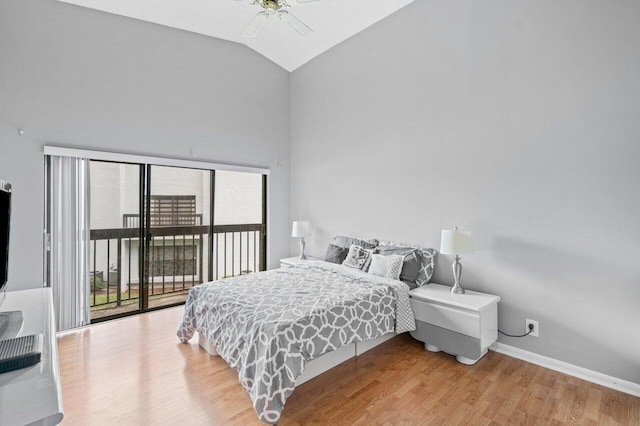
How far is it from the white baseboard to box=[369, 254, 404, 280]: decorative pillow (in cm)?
112

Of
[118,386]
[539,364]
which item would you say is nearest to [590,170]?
[539,364]

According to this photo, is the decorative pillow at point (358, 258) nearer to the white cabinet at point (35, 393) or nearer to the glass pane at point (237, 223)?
the glass pane at point (237, 223)

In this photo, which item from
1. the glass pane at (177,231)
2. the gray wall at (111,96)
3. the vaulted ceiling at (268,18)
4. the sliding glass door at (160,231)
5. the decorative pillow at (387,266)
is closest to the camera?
the gray wall at (111,96)

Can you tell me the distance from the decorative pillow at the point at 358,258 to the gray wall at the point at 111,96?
1795 millimetres

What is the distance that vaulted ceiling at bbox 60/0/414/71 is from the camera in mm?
3570

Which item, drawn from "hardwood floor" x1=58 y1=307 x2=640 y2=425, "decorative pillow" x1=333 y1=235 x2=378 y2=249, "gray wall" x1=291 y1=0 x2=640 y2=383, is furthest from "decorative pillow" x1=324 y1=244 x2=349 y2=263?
"hardwood floor" x1=58 y1=307 x2=640 y2=425

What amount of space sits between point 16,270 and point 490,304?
4.46 m

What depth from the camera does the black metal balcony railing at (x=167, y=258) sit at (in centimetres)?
378

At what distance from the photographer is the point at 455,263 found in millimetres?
2986

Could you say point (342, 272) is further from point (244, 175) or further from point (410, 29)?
point (410, 29)

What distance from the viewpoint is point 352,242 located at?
4.06 meters

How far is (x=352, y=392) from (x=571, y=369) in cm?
183

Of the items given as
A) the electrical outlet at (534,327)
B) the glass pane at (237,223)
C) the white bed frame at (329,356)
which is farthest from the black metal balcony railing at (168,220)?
the electrical outlet at (534,327)

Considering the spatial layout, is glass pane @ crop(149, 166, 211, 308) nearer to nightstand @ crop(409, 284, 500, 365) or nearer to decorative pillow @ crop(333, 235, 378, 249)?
decorative pillow @ crop(333, 235, 378, 249)
